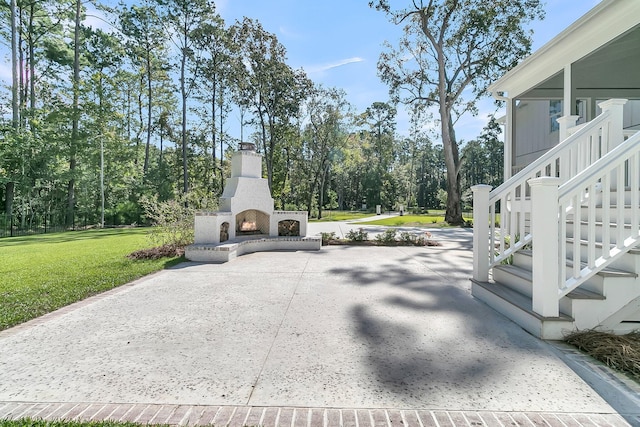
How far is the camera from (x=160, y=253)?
6.67 m

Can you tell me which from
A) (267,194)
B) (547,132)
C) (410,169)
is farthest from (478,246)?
(410,169)

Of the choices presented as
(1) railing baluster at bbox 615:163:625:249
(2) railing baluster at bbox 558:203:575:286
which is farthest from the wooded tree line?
(2) railing baluster at bbox 558:203:575:286

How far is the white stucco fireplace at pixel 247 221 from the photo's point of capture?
6559mm

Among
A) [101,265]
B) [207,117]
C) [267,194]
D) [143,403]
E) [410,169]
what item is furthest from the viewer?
[410,169]

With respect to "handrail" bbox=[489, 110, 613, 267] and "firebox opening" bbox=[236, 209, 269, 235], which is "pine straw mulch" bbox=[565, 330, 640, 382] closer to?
"handrail" bbox=[489, 110, 613, 267]

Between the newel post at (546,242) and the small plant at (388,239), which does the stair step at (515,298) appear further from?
the small plant at (388,239)

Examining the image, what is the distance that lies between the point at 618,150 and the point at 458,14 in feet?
52.5

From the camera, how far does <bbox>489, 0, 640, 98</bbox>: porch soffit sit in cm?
397

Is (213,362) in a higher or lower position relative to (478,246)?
lower

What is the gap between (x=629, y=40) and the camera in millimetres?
4762

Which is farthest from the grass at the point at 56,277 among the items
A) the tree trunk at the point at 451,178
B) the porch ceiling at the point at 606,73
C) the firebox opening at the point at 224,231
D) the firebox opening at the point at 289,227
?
the tree trunk at the point at 451,178

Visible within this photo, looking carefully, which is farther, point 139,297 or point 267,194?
point 267,194

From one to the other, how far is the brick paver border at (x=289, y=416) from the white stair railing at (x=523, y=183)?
2.20 metres

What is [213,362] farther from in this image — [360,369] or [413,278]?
[413,278]
